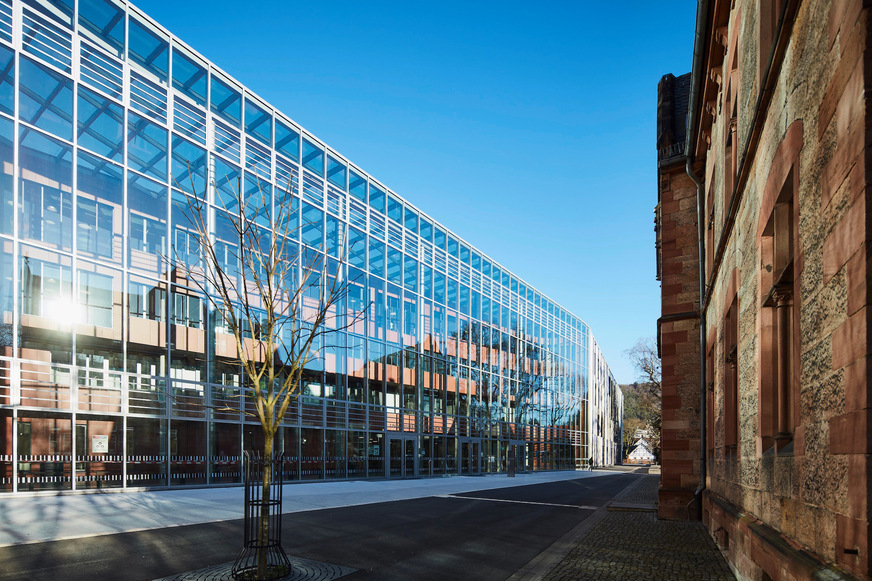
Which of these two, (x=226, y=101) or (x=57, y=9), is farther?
(x=226, y=101)

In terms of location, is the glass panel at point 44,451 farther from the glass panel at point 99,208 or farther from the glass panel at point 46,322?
the glass panel at point 99,208

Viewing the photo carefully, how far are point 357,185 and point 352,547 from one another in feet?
75.0

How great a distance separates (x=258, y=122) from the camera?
84.0ft

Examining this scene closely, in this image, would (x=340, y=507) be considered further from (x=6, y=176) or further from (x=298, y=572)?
(x=6, y=176)

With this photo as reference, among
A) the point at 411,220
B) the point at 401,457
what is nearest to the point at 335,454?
the point at 401,457

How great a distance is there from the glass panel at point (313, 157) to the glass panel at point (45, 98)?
1045 cm

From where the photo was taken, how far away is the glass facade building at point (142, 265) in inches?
674

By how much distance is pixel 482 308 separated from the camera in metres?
43.0

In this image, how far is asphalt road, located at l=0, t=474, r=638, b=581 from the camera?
27.1 ft

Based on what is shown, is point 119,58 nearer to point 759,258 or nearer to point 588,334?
point 759,258

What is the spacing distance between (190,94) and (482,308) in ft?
80.9

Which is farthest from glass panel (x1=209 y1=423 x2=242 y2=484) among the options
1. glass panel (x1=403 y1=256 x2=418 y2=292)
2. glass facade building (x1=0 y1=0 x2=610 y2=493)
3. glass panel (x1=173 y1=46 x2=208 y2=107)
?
glass panel (x1=403 y1=256 x2=418 y2=292)

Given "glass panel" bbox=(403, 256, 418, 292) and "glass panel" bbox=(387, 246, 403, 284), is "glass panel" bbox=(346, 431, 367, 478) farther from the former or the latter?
"glass panel" bbox=(403, 256, 418, 292)

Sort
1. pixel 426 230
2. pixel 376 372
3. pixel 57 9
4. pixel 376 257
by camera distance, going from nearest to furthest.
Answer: pixel 57 9 < pixel 376 372 < pixel 376 257 < pixel 426 230
